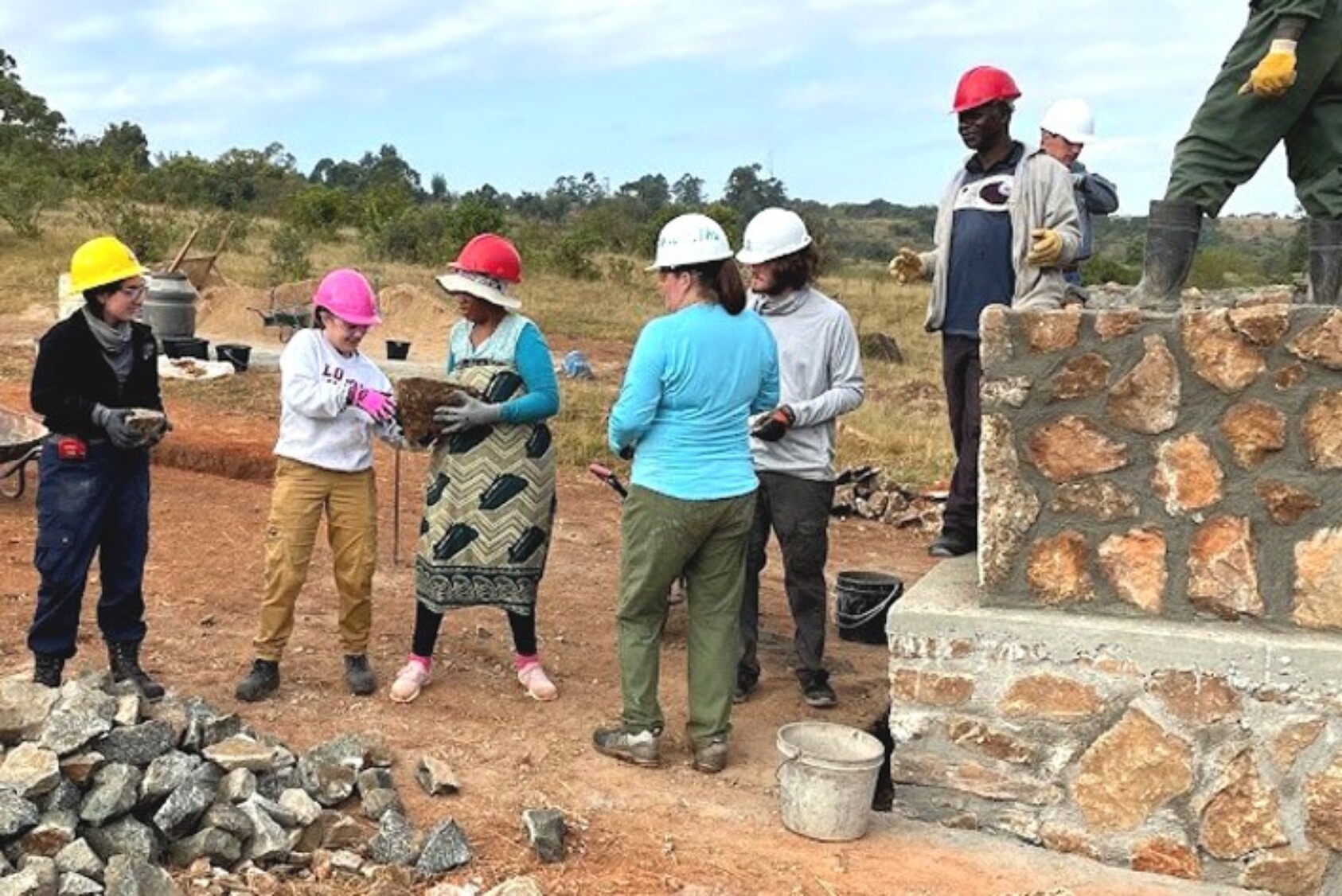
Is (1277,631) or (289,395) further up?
(289,395)

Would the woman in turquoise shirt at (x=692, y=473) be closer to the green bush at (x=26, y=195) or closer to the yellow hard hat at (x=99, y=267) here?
the yellow hard hat at (x=99, y=267)

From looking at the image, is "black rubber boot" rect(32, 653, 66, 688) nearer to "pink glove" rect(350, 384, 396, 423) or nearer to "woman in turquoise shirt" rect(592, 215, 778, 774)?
"pink glove" rect(350, 384, 396, 423)

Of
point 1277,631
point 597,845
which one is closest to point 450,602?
point 597,845

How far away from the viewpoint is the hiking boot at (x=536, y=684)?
4.95 m

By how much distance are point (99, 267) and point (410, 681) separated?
5.65 feet

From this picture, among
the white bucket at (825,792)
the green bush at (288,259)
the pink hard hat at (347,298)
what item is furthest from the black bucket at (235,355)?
the white bucket at (825,792)

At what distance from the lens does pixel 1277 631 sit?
373 cm

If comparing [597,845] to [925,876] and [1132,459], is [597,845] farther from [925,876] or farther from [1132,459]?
[1132,459]

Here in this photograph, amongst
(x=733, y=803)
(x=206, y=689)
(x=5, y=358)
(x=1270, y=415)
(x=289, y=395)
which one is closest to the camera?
(x=1270, y=415)

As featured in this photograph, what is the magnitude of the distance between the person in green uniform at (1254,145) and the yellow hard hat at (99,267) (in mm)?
3097

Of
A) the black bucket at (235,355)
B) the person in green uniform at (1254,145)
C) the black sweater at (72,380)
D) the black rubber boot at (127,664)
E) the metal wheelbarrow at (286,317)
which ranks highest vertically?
the person in green uniform at (1254,145)

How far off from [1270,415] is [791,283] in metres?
1.67

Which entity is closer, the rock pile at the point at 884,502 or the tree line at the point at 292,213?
the rock pile at the point at 884,502

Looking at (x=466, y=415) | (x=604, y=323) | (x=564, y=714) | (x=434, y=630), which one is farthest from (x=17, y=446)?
(x=604, y=323)
